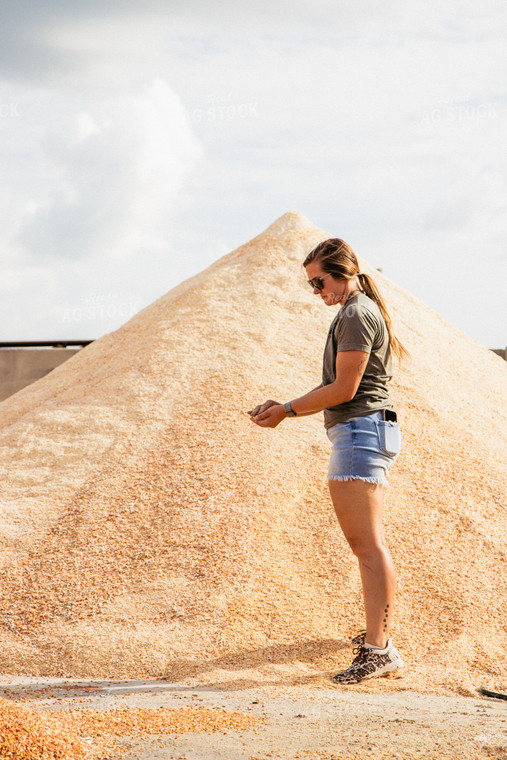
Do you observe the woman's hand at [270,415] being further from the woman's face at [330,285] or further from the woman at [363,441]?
the woman's face at [330,285]

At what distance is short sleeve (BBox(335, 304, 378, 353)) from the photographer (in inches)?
113

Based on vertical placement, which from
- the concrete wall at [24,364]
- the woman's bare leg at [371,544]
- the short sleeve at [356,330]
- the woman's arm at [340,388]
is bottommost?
the woman's bare leg at [371,544]

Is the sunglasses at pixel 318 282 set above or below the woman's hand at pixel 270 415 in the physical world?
above

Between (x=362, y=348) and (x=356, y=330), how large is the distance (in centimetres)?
8

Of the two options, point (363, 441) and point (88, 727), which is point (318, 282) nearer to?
point (363, 441)

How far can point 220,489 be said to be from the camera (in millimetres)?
4457

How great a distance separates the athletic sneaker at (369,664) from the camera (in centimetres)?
294

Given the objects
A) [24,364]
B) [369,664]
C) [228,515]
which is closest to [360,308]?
[369,664]

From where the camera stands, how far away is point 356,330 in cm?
286

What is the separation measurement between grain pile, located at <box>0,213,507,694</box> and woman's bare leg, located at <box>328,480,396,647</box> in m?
0.27

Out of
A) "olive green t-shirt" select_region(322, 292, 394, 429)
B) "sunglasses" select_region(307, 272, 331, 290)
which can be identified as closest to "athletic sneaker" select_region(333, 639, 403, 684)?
"olive green t-shirt" select_region(322, 292, 394, 429)

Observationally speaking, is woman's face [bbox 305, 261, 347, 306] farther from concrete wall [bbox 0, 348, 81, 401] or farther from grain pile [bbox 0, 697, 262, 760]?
concrete wall [bbox 0, 348, 81, 401]

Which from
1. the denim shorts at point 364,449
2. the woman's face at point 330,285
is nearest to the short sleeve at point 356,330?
the woman's face at point 330,285

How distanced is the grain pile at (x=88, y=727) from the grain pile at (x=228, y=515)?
580 millimetres
